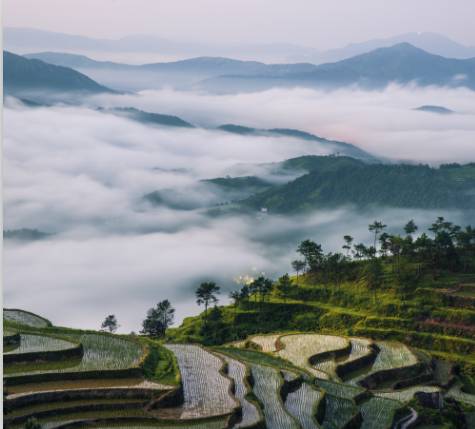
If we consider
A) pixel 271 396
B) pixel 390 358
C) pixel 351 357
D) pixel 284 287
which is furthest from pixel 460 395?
pixel 284 287

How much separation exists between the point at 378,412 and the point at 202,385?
10.9 metres

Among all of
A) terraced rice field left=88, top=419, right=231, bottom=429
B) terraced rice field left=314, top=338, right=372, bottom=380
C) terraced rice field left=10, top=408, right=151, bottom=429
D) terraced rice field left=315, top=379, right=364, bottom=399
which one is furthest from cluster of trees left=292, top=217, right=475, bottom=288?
terraced rice field left=10, top=408, right=151, bottom=429

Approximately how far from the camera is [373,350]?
65.6 m

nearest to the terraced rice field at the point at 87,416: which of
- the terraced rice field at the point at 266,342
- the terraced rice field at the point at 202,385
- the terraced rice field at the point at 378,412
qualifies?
the terraced rice field at the point at 202,385

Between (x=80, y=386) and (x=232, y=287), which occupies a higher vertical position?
(x=80, y=386)

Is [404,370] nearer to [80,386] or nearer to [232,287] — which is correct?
[80,386]

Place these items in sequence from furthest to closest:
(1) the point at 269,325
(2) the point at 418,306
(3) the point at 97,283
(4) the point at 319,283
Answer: (3) the point at 97,283
(4) the point at 319,283
(1) the point at 269,325
(2) the point at 418,306

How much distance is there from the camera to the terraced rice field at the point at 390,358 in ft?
201

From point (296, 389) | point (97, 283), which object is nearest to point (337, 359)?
point (296, 389)

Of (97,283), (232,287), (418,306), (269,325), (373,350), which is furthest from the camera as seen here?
(97,283)

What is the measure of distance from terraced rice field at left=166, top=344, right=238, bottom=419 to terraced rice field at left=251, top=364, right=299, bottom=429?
2.03 m

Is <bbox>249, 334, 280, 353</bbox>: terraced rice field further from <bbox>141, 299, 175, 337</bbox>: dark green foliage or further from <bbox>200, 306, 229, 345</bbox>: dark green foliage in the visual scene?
<bbox>141, 299, 175, 337</bbox>: dark green foliage

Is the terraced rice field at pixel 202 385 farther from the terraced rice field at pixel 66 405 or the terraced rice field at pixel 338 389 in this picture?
the terraced rice field at pixel 338 389

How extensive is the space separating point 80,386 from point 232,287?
116m
